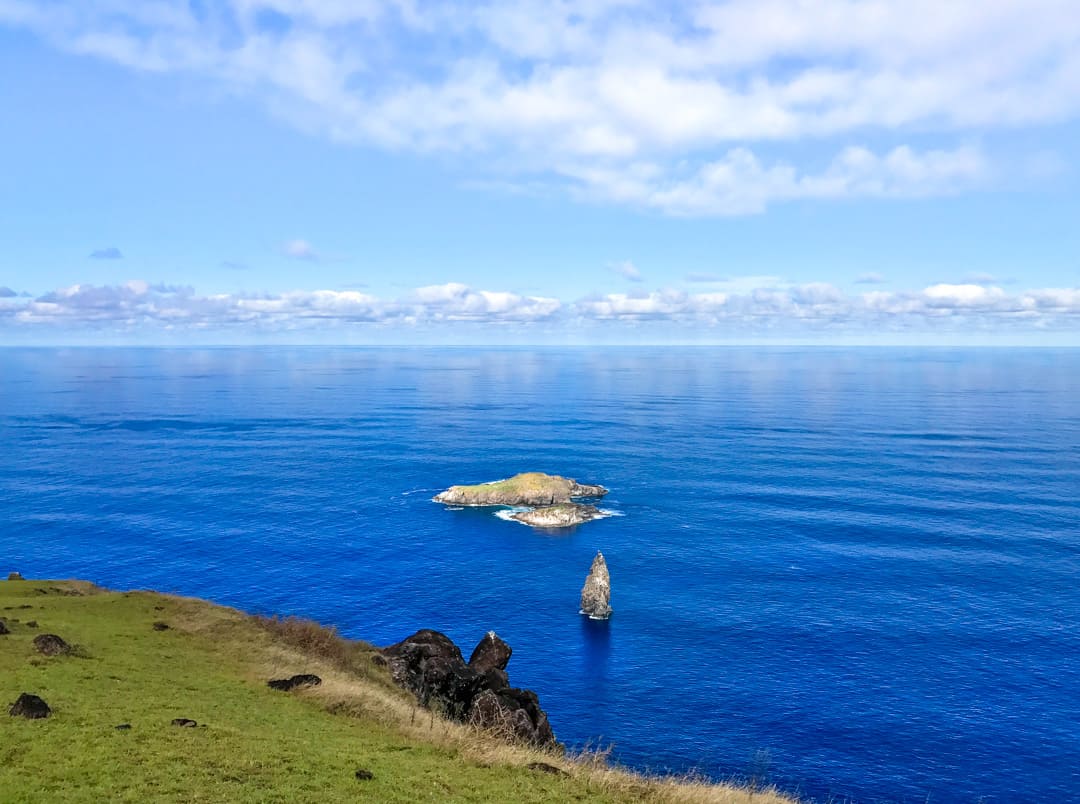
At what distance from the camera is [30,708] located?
93.4 ft

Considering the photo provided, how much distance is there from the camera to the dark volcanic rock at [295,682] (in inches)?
1486

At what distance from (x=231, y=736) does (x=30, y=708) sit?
8.05 m

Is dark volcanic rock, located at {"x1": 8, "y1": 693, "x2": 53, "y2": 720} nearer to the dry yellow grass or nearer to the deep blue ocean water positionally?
the dry yellow grass

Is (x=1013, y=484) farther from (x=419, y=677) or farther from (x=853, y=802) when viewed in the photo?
(x=419, y=677)

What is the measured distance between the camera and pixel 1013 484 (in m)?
156

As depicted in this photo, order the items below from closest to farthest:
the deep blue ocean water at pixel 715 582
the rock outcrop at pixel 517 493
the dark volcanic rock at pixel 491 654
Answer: the dark volcanic rock at pixel 491 654
the deep blue ocean water at pixel 715 582
the rock outcrop at pixel 517 493

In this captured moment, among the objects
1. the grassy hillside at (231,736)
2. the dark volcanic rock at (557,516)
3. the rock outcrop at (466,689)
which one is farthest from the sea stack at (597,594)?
the grassy hillside at (231,736)

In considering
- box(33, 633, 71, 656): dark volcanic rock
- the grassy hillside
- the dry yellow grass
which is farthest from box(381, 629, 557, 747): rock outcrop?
box(33, 633, 71, 656): dark volcanic rock

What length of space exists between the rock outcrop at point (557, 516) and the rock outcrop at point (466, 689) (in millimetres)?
85421

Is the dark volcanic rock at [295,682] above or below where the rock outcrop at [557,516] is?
above

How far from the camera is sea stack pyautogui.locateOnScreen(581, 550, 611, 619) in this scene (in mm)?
91000

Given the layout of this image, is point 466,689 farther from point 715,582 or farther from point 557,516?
point 557,516

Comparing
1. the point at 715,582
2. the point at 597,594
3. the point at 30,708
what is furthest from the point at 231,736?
the point at 715,582

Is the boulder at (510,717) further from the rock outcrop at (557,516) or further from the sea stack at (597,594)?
the rock outcrop at (557,516)
